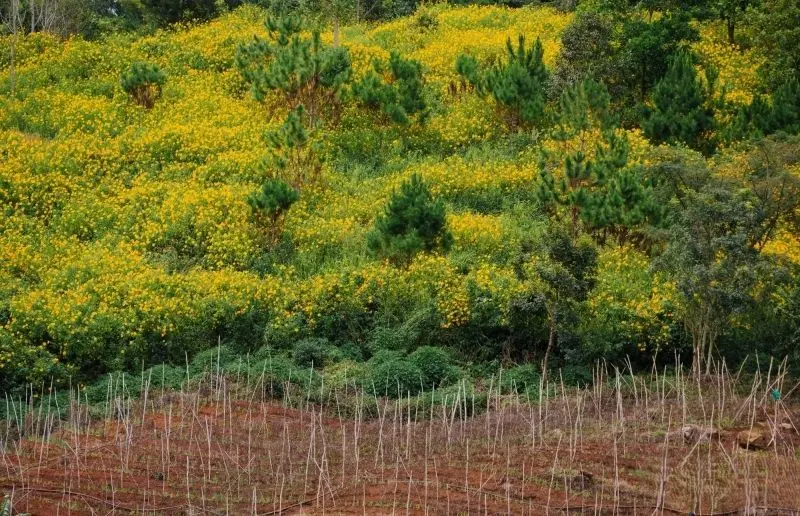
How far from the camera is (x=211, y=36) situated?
3834cm

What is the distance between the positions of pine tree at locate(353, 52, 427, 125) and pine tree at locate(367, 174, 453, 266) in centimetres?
719

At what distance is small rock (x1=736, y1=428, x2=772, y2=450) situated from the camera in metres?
16.7

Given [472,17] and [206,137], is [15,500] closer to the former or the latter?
[206,137]

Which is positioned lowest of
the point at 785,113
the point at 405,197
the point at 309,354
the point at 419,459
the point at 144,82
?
the point at 309,354

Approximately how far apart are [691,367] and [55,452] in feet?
36.8

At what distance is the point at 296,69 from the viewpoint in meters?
29.7

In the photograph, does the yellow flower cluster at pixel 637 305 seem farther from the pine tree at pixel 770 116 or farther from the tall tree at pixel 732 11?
the tall tree at pixel 732 11

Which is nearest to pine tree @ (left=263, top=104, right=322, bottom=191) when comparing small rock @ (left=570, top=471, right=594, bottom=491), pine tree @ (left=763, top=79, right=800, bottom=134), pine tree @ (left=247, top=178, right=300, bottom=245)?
pine tree @ (left=247, top=178, right=300, bottom=245)

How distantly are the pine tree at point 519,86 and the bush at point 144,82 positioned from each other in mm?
8943

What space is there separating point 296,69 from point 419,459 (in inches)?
617

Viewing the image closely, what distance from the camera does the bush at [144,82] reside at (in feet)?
108

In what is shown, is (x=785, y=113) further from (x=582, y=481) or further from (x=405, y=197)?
(x=582, y=481)

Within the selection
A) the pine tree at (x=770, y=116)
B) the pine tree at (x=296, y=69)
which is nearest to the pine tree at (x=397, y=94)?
the pine tree at (x=296, y=69)

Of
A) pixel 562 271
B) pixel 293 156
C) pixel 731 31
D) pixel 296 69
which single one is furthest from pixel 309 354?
pixel 731 31
